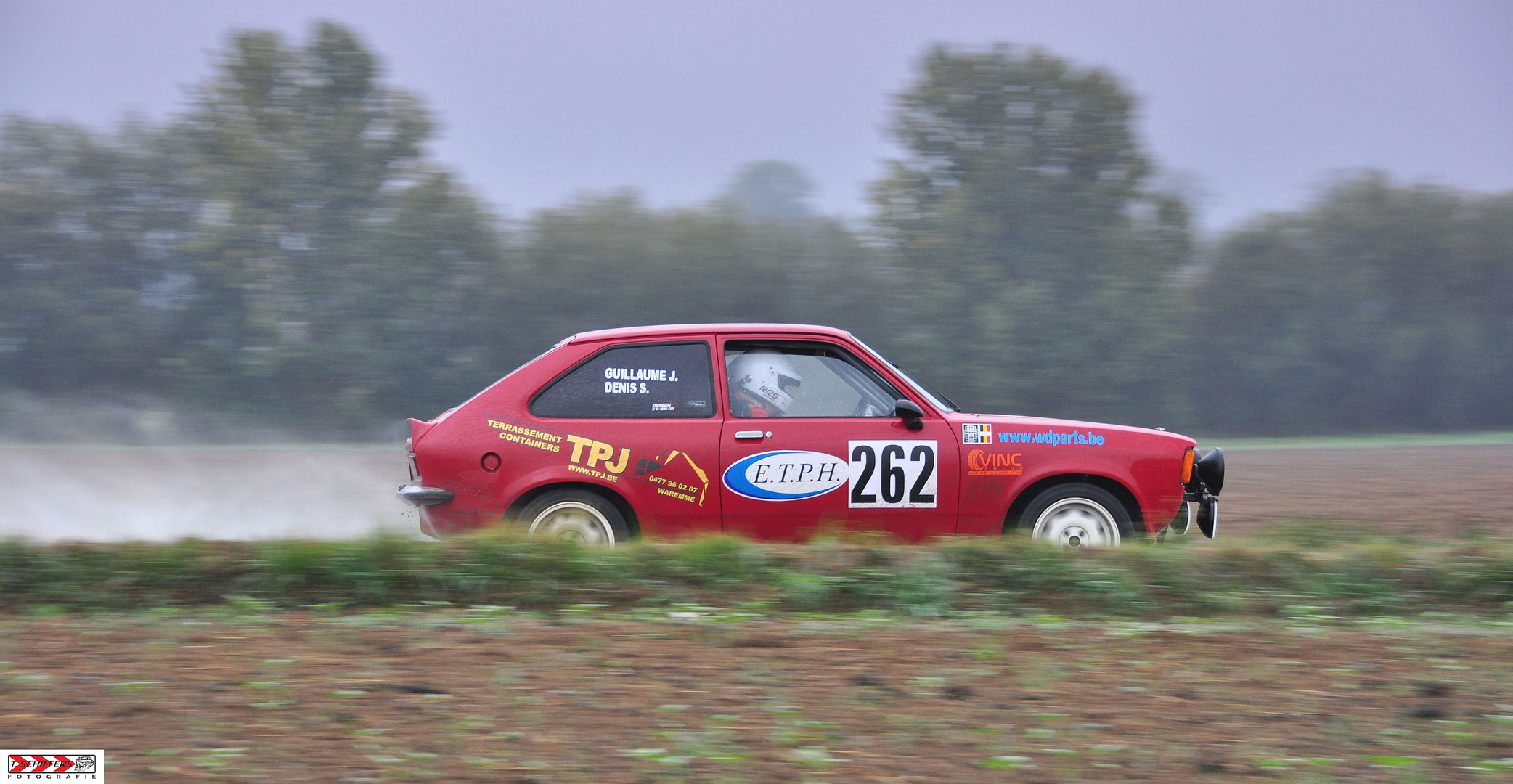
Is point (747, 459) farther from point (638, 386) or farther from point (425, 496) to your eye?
point (425, 496)

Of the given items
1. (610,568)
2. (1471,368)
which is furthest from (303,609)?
(1471,368)

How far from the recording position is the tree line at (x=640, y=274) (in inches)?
809

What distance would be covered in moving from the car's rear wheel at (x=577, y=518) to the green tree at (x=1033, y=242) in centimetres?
1567

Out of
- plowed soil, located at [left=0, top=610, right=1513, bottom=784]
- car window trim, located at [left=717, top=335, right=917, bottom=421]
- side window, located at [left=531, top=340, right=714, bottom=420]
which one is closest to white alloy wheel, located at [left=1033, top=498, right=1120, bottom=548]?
car window trim, located at [left=717, top=335, right=917, bottom=421]

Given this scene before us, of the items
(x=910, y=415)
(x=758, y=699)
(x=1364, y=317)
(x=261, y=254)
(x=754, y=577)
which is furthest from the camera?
(x=1364, y=317)

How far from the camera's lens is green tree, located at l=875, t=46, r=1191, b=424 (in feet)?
69.6

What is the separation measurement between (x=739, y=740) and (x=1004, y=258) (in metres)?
19.7

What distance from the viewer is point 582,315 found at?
843 inches

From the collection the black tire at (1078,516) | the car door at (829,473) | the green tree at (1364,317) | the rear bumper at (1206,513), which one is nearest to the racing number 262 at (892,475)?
the car door at (829,473)

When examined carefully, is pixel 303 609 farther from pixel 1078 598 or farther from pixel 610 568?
pixel 1078 598

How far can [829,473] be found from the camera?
607 cm

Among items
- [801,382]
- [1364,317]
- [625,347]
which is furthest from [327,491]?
[1364,317]

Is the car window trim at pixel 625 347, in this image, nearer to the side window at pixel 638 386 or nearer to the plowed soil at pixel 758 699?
the side window at pixel 638 386

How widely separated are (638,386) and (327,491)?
6584 millimetres
